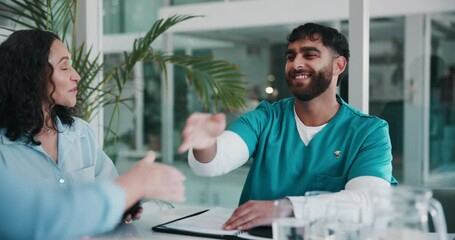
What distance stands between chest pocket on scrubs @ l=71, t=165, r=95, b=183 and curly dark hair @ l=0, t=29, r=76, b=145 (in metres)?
0.19

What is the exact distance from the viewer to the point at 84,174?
6.16 ft

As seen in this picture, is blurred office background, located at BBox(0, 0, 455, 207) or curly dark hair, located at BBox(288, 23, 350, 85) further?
blurred office background, located at BBox(0, 0, 455, 207)

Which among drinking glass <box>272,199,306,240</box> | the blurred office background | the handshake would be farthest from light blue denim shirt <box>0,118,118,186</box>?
the blurred office background

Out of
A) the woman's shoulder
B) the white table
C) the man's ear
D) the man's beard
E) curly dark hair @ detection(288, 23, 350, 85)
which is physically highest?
curly dark hair @ detection(288, 23, 350, 85)

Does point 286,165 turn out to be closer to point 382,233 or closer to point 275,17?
point 382,233

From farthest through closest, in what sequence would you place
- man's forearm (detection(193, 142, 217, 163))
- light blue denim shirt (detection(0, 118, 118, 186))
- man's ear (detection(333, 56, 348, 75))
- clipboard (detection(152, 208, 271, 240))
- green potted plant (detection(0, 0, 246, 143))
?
green potted plant (detection(0, 0, 246, 143)) < man's ear (detection(333, 56, 348, 75)) < man's forearm (detection(193, 142, 217, 163)) < light blue denim shirt (detection(0, 118, 118, 186)) < clipboard (detection(152, 208, 271, 240))

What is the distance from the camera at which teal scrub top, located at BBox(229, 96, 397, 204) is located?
1.83 meters

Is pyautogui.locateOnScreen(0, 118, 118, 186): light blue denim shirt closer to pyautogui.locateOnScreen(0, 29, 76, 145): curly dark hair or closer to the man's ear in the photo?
pyautogui.locateOnScreen(0, 29, 76, 145): curly dark hair

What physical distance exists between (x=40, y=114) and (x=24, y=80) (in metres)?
0.12

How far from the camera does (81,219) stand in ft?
3.10

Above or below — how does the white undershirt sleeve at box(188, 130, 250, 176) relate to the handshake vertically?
below

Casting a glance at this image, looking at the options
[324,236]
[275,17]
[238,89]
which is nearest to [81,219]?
[324,236]

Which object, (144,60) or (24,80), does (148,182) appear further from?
(144,60)

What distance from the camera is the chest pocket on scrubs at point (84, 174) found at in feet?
6.06
